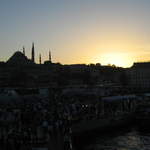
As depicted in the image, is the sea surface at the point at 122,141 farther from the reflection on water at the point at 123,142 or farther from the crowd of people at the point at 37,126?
the crowd of people at the point at 37,126

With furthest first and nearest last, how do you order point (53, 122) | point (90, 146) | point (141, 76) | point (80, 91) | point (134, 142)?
point (141, 76) < point (80, 91) < point (134, 142) < point (90, 146) < point (53, 122)

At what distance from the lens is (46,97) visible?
40.9 meters

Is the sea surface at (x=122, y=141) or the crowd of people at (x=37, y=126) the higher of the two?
the crowd of people at (x=37, y=126)

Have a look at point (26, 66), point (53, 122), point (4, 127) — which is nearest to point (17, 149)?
point (4, 127)

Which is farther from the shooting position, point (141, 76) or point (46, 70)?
point (141, 76)

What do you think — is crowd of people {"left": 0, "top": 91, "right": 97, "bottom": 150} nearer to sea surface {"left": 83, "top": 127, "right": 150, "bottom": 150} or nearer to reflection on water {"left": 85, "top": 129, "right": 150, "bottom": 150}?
sea surface {"left": 83, "top": 127, "right": 150, "bottom": 150}

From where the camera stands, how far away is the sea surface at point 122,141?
90.8 feet

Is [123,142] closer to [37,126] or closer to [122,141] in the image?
[122,141]

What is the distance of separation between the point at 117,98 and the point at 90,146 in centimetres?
1685

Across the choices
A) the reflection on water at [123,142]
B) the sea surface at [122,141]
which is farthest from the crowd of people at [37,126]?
the reflection on water at [123,142]

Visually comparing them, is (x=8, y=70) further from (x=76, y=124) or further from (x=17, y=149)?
(x=17, y=149)

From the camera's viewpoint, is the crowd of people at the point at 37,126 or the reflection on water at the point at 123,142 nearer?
the crowd of people at the point at 37,126

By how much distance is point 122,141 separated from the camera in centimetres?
3022

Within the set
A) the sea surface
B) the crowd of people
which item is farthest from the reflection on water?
the crowd of people
